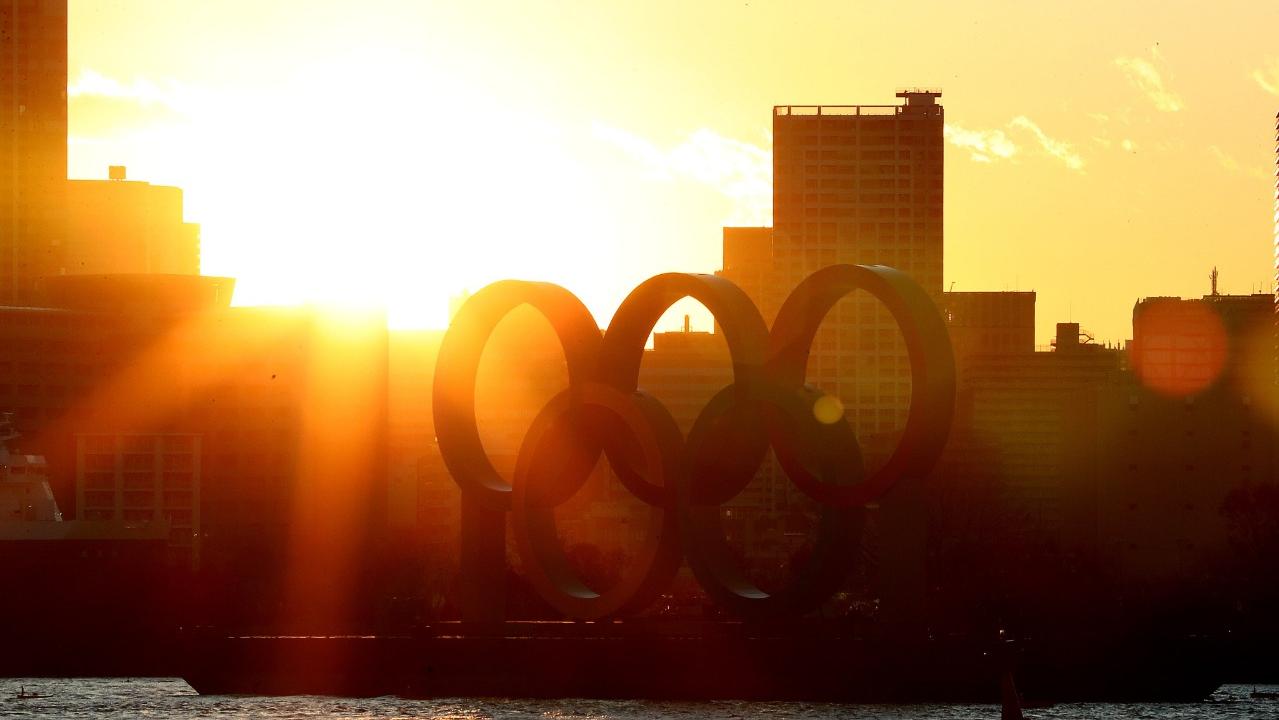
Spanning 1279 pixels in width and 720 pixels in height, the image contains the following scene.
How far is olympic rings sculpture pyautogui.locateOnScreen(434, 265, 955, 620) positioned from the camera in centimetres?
6619

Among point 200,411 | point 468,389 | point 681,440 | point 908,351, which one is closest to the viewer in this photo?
point 908,351

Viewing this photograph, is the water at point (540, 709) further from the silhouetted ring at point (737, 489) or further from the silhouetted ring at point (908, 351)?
the silhouetted ring at point (908, 351)

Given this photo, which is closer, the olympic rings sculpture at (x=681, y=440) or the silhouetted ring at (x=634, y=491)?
the olympic rings sculpture at (x=681, y=440)

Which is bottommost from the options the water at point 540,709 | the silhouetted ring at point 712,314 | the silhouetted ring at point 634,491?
the water at point 540,709

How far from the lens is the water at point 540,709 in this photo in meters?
70.9

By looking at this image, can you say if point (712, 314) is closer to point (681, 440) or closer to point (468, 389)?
point (681, 440)

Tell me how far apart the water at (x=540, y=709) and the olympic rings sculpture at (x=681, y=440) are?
12.0 feet

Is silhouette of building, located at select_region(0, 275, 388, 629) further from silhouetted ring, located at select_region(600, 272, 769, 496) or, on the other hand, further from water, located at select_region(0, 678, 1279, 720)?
silhouetted ring, located at select_region(600, 272, 769, 496)

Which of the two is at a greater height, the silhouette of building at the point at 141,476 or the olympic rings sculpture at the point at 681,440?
the olympic rings sculpture at the point at 681,440

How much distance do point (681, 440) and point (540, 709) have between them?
1095cm

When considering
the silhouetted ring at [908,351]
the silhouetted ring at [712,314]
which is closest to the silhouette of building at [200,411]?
the silhouetted ring at [712,314]

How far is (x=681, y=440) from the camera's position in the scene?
7069cm

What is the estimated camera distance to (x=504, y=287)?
75750 mm

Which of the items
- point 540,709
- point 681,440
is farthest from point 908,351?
point 540,709
